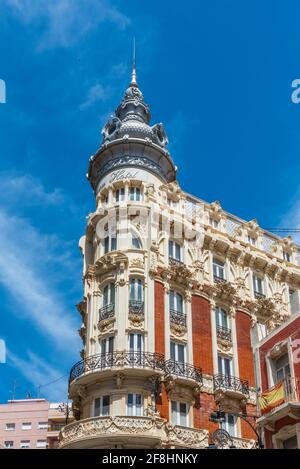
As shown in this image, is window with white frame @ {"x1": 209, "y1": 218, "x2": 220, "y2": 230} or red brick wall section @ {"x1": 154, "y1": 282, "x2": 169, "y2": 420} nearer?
red brick wall section @ {"x1": 154, "y1": 282, "x2": 169, "y2": 420}

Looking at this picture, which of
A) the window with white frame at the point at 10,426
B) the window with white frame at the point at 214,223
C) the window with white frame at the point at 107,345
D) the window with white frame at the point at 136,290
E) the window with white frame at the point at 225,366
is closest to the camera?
the window with white frame at the point at 107,345

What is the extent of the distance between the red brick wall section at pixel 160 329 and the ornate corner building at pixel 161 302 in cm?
8

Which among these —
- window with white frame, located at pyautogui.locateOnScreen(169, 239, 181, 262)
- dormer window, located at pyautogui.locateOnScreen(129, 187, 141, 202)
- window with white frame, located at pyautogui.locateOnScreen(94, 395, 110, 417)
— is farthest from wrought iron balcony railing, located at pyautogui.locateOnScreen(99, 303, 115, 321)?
dormer window, located at pyautogui.locateOnScreen(129, 187, 141, 202)

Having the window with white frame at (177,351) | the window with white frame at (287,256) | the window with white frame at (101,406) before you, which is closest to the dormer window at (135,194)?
the window with white frame at (177,351)

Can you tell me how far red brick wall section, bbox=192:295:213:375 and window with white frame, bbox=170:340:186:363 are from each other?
777 mm

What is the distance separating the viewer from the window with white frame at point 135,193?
48513 millimetres

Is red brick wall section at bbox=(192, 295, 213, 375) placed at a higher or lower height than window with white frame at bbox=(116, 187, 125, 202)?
lower

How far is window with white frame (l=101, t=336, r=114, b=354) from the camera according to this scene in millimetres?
42150

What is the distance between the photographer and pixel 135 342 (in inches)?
1656

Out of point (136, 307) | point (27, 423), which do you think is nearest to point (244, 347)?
point (136, 307)

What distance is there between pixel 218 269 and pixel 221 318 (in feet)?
13.6

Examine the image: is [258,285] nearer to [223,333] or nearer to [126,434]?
[223,333]

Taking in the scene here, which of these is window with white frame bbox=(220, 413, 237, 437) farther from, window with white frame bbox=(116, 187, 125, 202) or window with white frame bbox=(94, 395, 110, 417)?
window with white frame bbox=(116, 187, 125, 202)

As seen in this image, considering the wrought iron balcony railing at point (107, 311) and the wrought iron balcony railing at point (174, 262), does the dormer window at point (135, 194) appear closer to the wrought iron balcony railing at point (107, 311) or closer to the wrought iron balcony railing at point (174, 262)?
the wrought iron balcony railing at point (174, 262)
